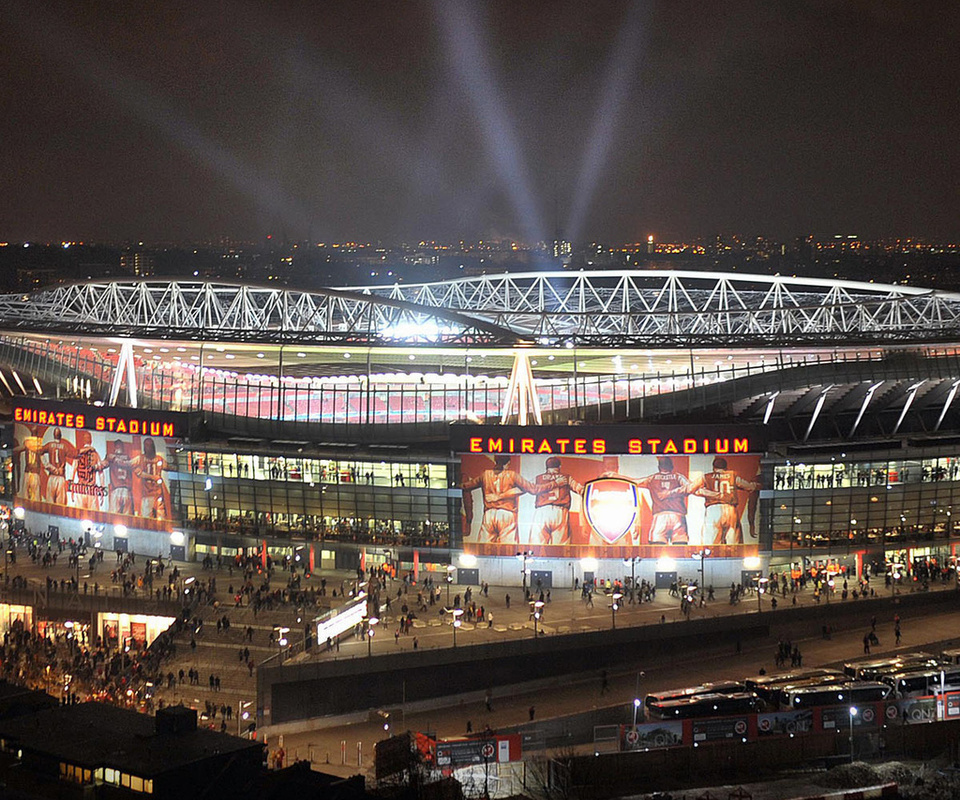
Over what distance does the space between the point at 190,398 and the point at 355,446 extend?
1090 cm

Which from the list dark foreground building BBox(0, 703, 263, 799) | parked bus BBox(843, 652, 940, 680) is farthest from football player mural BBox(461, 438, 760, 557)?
dark foreground building BBox(0, 703, 263, 799)

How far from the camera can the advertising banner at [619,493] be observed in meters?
53.9

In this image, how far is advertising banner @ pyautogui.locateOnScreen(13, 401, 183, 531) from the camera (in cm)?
6056

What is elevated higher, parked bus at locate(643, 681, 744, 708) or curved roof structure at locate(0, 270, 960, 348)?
curved roof structure at locate(0, 270, 960, 348)

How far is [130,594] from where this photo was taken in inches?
2019

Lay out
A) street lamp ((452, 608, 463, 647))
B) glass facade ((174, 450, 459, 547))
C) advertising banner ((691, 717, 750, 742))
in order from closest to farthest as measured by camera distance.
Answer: advertising banner ((691, 717, 750, 742)) < street lamp ((452, 608, 463, 647)) < glass facade ((174, 450, 459, 547))

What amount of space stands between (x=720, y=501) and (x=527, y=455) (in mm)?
7679

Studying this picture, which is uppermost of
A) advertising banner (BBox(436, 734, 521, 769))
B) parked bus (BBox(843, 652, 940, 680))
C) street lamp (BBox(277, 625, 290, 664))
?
street lamp (BBox(277, 625, 290, 664))

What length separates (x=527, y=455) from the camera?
180 ft

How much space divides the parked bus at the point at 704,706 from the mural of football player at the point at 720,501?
16136mm

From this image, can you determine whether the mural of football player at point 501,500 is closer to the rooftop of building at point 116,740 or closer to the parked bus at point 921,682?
the parked bus at point 921,682

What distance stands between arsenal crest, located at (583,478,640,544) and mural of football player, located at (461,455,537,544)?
7.65 feet

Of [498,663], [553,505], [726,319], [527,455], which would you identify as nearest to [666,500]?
[553,505]

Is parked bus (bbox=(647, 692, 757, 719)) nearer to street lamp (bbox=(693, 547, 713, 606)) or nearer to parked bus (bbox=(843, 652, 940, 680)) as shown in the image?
parked bus (bbox=(843, 652, 940, 680))
